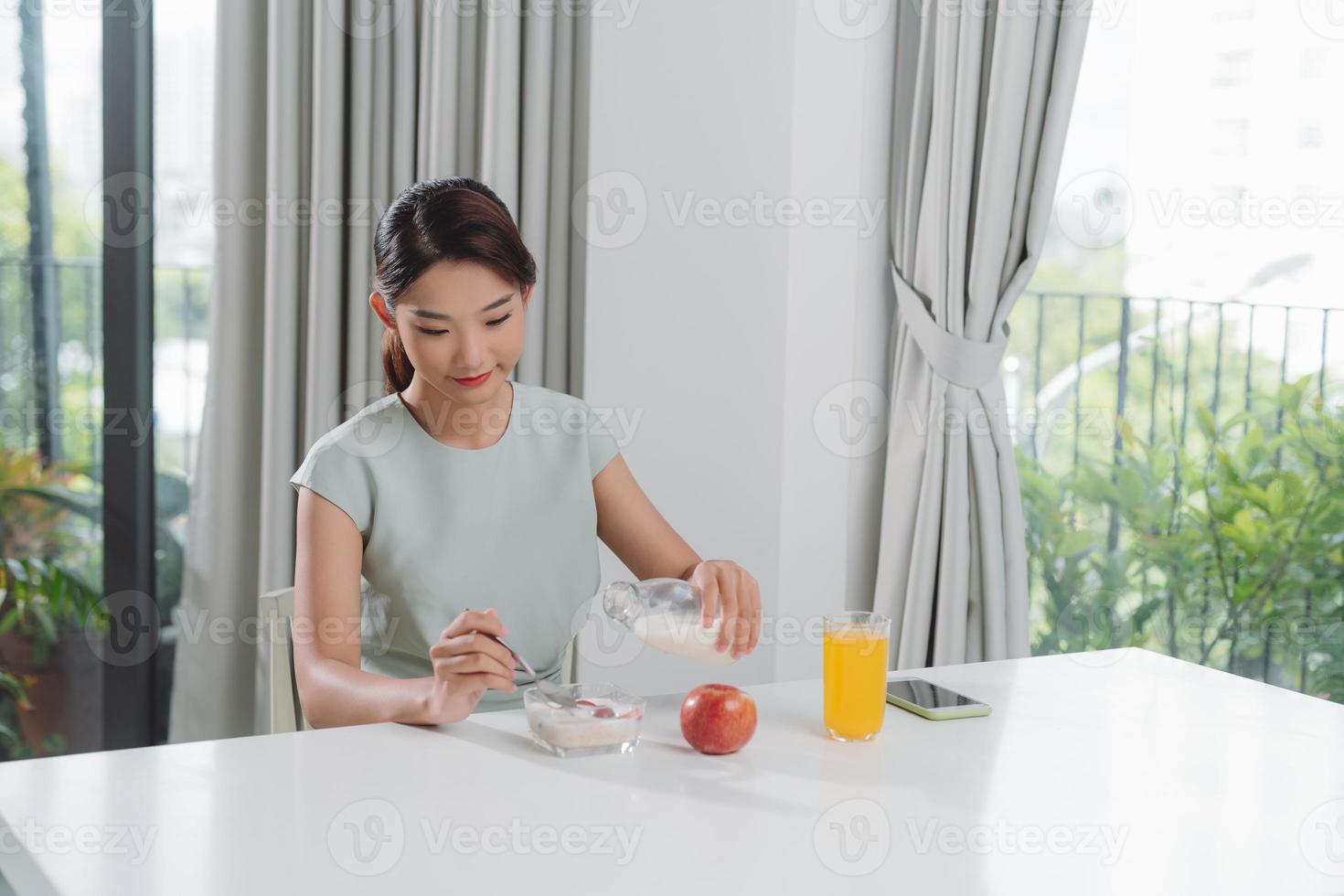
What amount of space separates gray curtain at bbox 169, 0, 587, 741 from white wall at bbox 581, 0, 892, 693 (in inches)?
6.5

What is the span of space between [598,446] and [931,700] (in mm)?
608

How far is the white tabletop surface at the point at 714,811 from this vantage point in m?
0.94

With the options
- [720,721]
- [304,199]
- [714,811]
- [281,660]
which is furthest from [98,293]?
[714,811]

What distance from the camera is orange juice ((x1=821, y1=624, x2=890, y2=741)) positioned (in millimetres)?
1254

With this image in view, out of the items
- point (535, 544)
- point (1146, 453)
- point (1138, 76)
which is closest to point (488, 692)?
point (535, 544)

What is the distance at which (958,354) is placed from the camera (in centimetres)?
249

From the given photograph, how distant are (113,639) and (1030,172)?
2119 millimetres

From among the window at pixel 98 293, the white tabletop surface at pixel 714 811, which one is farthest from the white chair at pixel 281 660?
the window at pixel 98 293

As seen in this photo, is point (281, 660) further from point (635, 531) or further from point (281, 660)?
point (635, 531)

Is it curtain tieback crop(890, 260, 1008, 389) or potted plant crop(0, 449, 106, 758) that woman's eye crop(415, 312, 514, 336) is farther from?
potted plant crop(0, 449, 106, 758)

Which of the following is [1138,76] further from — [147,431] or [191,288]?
[147,431]

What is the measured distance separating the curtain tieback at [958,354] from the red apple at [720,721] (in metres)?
1.43

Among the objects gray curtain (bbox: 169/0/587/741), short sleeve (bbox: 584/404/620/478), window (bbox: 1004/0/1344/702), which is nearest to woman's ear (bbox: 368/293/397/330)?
short sleeve (bbox: 584/404/620/478)

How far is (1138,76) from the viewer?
254 cm
